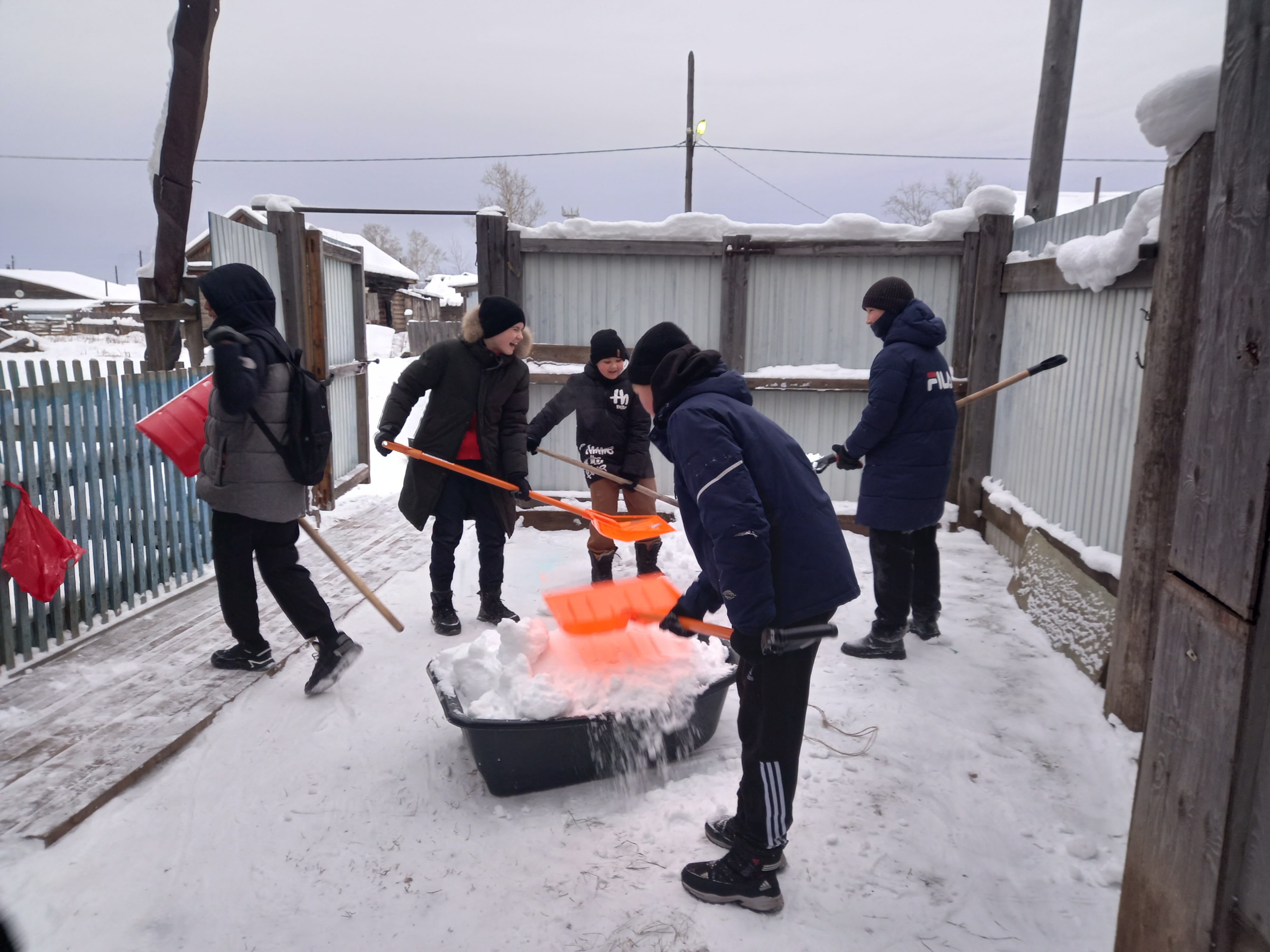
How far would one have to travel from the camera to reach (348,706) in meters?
3.71

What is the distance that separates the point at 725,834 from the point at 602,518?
2.38 metres

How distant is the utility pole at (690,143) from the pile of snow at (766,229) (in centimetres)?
1354

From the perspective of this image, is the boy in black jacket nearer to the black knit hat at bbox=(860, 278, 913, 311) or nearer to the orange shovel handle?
the orange shovel handle

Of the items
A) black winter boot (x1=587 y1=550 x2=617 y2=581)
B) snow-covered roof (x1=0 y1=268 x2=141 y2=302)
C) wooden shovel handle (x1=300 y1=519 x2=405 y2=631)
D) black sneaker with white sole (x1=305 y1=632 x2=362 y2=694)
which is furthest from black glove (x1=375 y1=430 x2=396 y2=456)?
snow-covered roof (x1=0 y1=268 x2=141 y2=302)

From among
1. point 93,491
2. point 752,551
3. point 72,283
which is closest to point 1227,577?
point 752,551

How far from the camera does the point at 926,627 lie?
4.59 meters

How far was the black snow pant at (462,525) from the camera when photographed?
4.46 metres

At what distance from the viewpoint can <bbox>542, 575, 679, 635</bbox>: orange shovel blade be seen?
331 cm

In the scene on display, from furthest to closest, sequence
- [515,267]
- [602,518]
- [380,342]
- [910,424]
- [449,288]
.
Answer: [449,288]
[380,342]
[515,267]
[602,518]
[910,424]

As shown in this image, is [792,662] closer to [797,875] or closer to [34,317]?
[797,875]

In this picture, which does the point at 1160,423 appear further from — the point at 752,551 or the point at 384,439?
the point at 384,439

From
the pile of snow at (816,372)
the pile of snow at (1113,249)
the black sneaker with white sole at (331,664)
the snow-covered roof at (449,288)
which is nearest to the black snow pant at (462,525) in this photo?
the black sneaker with white sole at (331,664)

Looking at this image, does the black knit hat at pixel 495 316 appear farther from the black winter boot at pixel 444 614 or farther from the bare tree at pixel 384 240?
Result: the bare tree at pixel 384 240

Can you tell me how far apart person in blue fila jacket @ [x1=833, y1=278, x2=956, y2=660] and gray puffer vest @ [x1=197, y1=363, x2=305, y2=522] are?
9.06 feet
